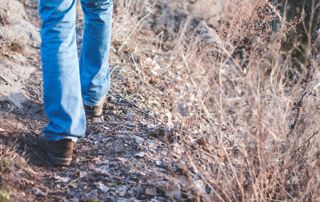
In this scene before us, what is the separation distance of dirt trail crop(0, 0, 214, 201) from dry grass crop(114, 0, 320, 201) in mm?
120

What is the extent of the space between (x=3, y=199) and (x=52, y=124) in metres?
0.52

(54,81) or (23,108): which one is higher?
(54,81)

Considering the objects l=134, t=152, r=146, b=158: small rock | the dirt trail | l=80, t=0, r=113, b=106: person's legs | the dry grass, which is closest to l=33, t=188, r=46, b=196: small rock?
the dirt trail

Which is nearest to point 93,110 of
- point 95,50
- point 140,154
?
point 95,50

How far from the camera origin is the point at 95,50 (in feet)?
11.3

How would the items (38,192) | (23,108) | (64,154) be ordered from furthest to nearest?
(23,108)
(64,154)
(38,192)

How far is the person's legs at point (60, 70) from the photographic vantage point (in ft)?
9.16

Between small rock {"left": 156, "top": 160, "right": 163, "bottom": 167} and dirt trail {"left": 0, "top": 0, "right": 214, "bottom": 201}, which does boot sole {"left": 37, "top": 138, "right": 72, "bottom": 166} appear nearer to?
dirt trail {"left": 0, "top": 0, "right": 214, "bottom": 201}

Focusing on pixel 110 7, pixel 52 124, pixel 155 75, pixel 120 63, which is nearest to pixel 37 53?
pixel 120 63

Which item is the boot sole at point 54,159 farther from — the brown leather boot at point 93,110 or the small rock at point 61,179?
the brown leather boot at point 93,110

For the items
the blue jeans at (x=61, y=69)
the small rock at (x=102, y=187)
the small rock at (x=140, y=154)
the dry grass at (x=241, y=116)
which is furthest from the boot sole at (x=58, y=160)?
the dry grass at (x=241, y=116)

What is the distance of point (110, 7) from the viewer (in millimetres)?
3346

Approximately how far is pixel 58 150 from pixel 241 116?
1022mm

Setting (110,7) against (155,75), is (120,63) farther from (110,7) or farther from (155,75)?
(110,7)
